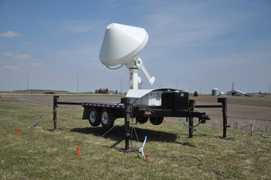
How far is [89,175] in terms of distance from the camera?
545 cm

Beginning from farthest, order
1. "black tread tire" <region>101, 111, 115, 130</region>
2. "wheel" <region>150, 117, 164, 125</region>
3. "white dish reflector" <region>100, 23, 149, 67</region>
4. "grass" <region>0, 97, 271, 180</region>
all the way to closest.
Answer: "wheel" <region>150, 117, 164, 125</region> → "white dish reflector" <region>100, 23, 149, 67</region> → "black tread tire" <region>101, 111, 115, 130</region> → "grass" <region>0, 97, 271, 180</region>

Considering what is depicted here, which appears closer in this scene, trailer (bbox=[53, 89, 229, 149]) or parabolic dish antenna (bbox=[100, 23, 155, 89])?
trailer (bbox=[53, 89, 229, 149])

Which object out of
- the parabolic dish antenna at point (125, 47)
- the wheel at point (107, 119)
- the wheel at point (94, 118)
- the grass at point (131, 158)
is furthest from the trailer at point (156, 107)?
the parabolic dish antenna at point (125, 47)

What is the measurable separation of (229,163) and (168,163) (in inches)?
58.2

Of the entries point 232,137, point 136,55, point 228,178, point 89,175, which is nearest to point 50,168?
point 89,175

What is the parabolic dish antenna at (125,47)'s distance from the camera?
1060 cm

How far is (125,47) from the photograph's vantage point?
10.6 metres

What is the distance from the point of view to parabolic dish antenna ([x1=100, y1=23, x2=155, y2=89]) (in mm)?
10602

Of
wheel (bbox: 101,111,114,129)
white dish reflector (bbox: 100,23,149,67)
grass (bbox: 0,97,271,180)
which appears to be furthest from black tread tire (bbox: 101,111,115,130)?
white dish reflector (bbox: 100,23,149,67)

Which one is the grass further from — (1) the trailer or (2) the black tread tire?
(1) the trailer

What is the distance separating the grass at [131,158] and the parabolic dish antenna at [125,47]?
282cm

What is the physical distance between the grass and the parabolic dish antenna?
282cm

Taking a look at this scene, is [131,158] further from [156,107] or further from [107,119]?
[107,119]

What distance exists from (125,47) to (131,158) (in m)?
5.02
